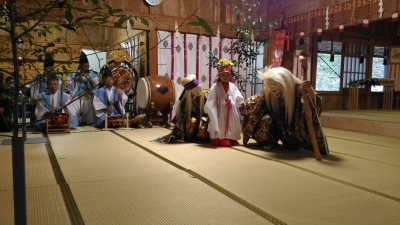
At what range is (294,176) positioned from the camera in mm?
2570

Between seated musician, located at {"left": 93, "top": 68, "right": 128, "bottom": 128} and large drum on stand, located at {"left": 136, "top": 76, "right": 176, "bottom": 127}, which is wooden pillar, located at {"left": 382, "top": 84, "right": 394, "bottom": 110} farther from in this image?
seated musician, located at {"left": 93, "top": 68, "right": 128, "bottom": 128}

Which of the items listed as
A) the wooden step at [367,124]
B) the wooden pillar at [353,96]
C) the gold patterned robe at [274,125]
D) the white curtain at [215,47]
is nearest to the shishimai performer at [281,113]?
the gold patterned robe at [274,125]

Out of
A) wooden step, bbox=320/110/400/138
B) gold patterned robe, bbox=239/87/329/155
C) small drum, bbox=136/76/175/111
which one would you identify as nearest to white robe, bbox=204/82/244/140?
gold patterned robe, bbox=239/87/329/155

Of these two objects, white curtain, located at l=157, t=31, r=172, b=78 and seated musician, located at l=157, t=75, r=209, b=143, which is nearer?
seated musician, located at l=157, t=75, r=209, b=143

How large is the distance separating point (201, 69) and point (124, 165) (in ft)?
13.5

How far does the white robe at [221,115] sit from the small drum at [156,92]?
2.05m

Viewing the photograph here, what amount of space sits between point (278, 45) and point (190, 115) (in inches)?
144

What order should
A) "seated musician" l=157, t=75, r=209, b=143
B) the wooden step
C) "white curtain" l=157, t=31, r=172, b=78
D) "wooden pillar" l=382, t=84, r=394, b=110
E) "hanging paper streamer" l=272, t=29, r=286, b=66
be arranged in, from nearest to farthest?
1. "seated musician" l=157, t=75, r=209, b=143
2. the wooden step
3. "white curtain" l=157, t=31, r=172, b=78
4. "hanging paper streamer" l=272, t=29, r=286, b=66
5. "wooden pillar" l=382, t=84, r=394, b=110

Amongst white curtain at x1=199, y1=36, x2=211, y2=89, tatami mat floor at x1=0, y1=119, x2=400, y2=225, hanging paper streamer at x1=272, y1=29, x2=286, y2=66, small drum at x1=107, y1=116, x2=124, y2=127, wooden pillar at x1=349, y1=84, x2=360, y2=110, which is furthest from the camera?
wooden pillar at x1=349, y1=84, x2=360, y2=110

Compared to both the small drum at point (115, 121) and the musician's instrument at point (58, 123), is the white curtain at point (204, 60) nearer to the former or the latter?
the small drum at point (115, 121)

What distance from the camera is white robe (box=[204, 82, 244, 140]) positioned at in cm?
391

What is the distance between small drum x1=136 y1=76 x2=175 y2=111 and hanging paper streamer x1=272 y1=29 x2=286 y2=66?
249cm

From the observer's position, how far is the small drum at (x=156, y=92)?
5820 mm

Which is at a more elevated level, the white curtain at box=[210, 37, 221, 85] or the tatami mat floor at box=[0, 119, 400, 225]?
the white curtain at box=[210, 37, 221, 85]
